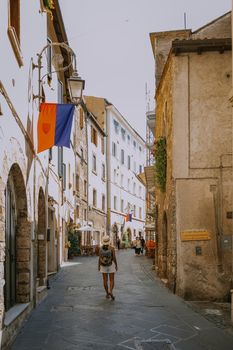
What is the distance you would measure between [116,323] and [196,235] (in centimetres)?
→ 481

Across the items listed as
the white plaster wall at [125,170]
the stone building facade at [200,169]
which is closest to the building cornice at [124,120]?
the white plaster wall at [125,170]

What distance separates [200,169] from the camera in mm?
13914

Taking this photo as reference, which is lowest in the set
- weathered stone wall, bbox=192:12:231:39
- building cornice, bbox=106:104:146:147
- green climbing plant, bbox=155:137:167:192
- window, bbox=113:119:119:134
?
green climbing plant, bbox=155:137:167:192

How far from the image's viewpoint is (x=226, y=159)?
1387 centimetres

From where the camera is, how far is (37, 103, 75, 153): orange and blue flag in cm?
1064

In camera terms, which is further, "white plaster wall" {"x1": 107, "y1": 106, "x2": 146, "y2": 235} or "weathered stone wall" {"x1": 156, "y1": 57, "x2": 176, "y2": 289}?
"white plaster wall" {"x1": 107, "y1": 106, "x2": 146, "y2": 235}

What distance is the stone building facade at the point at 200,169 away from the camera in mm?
13445

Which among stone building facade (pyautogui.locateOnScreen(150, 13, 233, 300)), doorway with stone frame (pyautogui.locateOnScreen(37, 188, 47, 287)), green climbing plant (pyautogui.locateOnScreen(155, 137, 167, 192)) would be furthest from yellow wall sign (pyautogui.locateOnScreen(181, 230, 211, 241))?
doorway with stone frame (pyautogui.locateOnScreen(37, 188, 47, 287))

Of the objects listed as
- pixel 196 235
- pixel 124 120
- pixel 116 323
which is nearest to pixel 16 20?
pixel 116 323

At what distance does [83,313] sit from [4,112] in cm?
474

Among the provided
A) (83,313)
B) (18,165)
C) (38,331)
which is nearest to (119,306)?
(83,313)

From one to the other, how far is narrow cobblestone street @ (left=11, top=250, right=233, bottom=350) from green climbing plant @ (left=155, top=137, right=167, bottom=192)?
3.40 m

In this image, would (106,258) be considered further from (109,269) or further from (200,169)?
(200,169)

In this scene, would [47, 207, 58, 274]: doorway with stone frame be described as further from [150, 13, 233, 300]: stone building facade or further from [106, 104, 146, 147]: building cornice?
[106, 104, 146, 147]: building cornice
